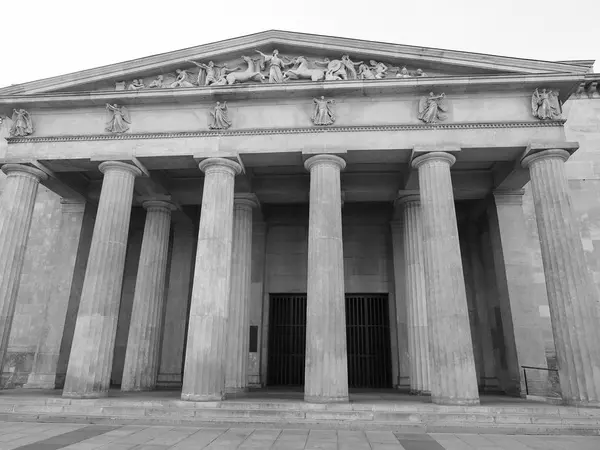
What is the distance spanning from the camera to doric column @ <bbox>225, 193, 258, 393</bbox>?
63.4 ft

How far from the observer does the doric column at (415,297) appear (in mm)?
19031

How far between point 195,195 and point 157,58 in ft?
21.9

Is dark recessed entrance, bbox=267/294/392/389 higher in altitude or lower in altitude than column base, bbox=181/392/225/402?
higher

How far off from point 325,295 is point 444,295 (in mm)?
4137

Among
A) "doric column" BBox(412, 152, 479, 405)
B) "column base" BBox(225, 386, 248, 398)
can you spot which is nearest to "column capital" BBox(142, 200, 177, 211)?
"column base" BBox(225, 386, 248, 398)

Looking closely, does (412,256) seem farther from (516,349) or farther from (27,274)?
(27,274)

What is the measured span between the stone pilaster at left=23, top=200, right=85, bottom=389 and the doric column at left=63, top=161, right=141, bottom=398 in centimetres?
542

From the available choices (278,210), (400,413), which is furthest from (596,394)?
(278,210)

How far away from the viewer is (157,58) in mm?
18844

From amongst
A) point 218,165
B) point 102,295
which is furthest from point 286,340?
point 218,165

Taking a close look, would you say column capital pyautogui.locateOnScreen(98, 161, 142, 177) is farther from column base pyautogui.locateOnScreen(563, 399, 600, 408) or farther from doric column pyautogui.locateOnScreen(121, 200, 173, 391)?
column base pyautogui.locateOnScreen(563, 399, 600, 408)

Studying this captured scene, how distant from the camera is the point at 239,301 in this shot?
20172mm

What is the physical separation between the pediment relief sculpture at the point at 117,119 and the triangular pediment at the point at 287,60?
1036mm

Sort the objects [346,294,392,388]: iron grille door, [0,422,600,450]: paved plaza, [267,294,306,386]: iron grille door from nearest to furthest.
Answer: [0,422,600,450]: paved plaza
[346,294,392,388]: iron grille door
[267,294,306,386]: iron grille door
